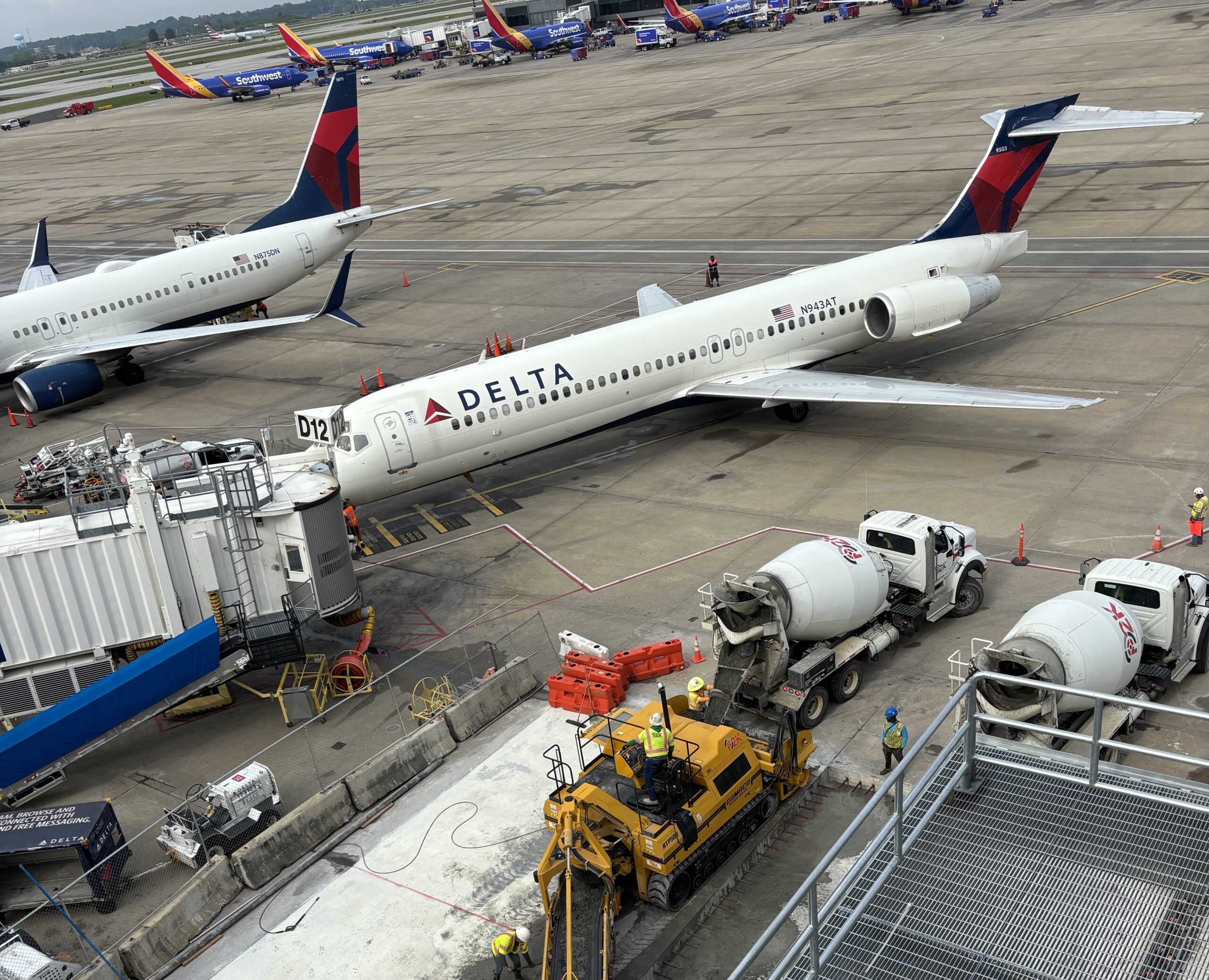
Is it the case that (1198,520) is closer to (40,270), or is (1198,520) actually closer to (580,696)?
(580,696)

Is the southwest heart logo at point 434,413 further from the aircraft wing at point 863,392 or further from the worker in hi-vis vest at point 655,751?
the worker in hi-vis vest at point 655,751

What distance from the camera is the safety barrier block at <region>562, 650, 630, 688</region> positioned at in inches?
888

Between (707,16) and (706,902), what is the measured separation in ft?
465

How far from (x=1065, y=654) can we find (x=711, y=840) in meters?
6.31

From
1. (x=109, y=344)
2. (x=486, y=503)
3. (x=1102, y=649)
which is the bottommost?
(x=486, y=503)

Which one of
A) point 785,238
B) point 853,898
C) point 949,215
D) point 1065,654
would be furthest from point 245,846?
point 785,238

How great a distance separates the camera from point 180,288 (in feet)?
160

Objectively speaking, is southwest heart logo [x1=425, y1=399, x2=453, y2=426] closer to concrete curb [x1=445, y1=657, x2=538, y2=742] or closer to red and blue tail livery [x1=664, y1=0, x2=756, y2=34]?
concrete curb [x1=445, y1=657, x2=538, y2=742]

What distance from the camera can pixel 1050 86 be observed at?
7819 centimetres

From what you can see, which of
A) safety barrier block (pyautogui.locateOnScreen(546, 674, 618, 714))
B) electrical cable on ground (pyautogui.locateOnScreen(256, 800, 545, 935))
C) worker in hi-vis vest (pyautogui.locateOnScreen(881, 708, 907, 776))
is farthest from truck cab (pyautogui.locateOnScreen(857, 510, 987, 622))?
electrical cable on ground (pyautogui.locateOnScreen(256, 800, 545, 935))

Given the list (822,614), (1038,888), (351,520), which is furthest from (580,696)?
(1038,888)

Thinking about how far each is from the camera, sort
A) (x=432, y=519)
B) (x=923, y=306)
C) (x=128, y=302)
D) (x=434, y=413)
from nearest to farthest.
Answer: (x=434, y=413), (x=432, y=519), (x=923, y=306), (x=128, y=302)

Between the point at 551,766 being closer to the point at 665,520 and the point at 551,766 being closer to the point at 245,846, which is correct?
the point at 245,846

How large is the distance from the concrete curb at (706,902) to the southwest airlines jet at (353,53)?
6905 inches
